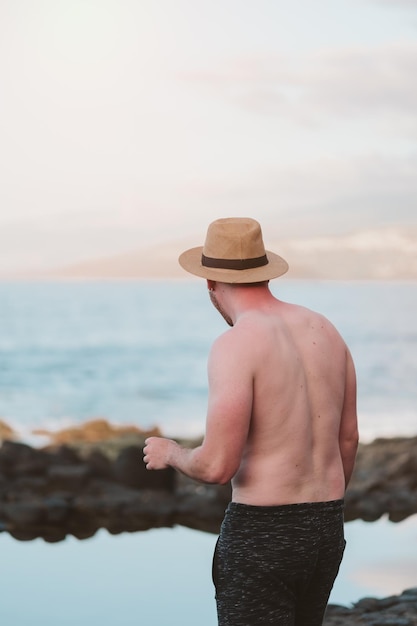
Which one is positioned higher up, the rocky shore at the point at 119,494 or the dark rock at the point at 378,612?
the rocky shore at the point at 119,494

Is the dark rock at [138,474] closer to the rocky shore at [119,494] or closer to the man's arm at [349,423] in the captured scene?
the rocky shore at [119,494]

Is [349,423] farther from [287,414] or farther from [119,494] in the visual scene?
[119,494]

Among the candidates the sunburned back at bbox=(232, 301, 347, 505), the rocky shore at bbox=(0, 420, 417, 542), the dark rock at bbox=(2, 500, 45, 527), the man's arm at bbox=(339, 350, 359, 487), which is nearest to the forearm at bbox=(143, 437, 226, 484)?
the sunburned back at bbox=(232, 301, 347, 505)

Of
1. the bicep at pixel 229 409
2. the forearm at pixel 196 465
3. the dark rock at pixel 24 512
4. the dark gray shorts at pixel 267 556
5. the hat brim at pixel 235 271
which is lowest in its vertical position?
the dark gray shorts at pixel 267 556

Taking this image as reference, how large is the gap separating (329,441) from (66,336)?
28734mm

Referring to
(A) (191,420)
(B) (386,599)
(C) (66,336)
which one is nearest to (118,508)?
(B) (386,599)

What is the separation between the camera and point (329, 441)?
262 cm

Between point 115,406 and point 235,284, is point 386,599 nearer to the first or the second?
point 235,284

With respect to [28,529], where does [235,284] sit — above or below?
below

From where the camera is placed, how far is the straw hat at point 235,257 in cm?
264

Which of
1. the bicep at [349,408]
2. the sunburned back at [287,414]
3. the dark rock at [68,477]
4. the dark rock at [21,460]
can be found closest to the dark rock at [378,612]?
the bicep at [349,408]

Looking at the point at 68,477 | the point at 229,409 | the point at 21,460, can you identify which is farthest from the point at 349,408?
the point at 21,460

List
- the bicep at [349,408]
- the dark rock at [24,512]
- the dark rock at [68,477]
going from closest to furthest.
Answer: the bicep at [349,408]
the dark rock at [24,512]
the dark rock at [68,477]

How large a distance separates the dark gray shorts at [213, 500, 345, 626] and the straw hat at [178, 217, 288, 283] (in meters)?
0.56
